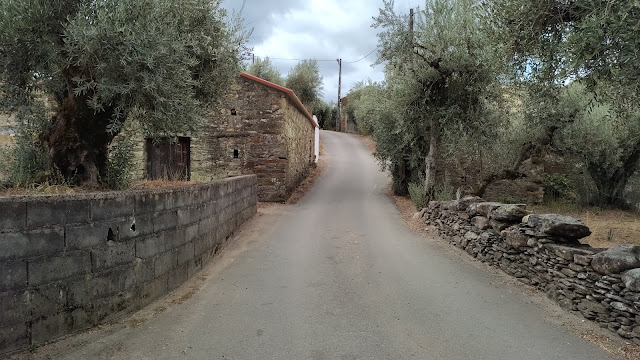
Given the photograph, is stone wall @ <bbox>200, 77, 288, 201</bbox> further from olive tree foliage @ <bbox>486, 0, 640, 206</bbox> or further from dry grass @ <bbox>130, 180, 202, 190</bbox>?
olive tree foliage @ <bbox>486, 0, 640, 206</bbox>

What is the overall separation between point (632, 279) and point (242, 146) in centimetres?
1169

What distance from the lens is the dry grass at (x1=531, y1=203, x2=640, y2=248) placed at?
8358 mm

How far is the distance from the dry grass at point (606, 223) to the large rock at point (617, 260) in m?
3.90

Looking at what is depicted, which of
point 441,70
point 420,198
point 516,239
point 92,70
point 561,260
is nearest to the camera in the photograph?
point 92,70

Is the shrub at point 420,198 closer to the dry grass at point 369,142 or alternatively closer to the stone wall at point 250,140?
the stone wall at point 250,140

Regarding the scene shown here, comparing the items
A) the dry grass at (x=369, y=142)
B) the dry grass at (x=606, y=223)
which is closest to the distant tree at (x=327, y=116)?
the dry grass at (x=369, y=142)

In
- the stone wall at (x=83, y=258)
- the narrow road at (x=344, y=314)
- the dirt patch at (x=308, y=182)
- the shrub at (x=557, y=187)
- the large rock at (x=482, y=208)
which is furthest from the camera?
the shrub at (x=557, y=187)

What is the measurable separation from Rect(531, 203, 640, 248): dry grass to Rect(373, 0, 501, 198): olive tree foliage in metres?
3.83

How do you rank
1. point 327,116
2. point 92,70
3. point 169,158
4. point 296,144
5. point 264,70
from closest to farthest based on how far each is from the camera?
point 92,70, point 169,158, point 296,144, point 264,70, point 327,116

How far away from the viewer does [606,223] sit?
36.4ft

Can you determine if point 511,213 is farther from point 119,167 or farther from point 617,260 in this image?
point 119,167

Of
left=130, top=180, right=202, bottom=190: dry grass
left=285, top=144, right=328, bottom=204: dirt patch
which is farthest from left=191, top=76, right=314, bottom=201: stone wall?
left=130, top=180, right=202, bottom=190: dry grass

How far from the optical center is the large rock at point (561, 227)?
4953 mm

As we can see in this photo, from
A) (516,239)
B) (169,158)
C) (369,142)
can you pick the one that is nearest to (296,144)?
(169,158)
